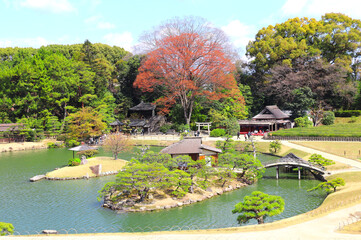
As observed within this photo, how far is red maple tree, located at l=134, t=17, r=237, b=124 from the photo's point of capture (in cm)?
5447

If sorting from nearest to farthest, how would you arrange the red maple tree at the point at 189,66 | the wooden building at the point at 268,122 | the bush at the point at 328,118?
the red maple tree at the point at 189,66 < the bush at the point at 328,118 < the wooden building at the point at 268,122

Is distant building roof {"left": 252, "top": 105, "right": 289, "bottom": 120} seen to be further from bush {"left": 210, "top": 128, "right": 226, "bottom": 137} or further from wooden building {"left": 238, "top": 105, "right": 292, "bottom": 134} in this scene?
bush {"left": 210, "top": 128, "right": 226, "bottom": 137}

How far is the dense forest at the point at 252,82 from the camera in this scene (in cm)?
5762

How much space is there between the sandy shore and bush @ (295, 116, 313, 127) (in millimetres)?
41839

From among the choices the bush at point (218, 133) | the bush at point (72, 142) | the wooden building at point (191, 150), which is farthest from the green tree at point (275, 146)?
the bush at point (72, 142)

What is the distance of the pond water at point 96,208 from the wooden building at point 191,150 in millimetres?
5050

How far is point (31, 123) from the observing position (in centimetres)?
5500

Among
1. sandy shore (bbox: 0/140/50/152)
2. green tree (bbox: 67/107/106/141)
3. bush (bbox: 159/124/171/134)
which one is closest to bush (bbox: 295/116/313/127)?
bush (bbox: 159/124/171/134)

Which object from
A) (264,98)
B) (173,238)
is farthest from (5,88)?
(173,238)

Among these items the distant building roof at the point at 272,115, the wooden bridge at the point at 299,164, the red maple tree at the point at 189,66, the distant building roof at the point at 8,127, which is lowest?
the wooden bridge at the point at 299,164

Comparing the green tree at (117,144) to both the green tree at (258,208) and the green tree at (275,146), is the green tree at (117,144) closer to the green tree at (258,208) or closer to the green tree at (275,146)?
the green tree at (275,146)

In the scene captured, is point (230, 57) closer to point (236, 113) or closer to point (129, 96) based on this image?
point (236, 113)

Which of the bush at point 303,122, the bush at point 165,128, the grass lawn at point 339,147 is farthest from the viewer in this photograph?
the bush at point 165,128

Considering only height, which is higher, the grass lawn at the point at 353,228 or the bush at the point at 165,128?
the bush at the point at 165,128
